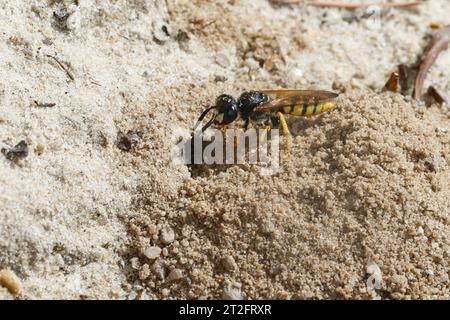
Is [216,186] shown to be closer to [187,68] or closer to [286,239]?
[286,239]

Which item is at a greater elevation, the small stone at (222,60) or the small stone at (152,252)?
the small stone at (222,60)

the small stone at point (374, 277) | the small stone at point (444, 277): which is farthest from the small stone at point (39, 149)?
the small stone at point (444, 277)

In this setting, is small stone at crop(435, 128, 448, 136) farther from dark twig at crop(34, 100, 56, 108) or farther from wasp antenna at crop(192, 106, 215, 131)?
dark twig at crop(34, 100, 56, 108)

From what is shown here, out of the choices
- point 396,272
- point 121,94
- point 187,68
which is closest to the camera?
point 396,272

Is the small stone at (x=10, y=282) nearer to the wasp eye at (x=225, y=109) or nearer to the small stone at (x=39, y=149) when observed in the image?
the small stone at (x=39, y=149)

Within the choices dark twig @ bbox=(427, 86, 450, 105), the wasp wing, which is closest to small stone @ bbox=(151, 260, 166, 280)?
the wasp wing

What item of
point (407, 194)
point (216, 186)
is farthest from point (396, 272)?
point (216, 186)

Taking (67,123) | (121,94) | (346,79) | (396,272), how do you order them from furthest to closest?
(346,79)
(121,94)
(67,123)
(396,272)
